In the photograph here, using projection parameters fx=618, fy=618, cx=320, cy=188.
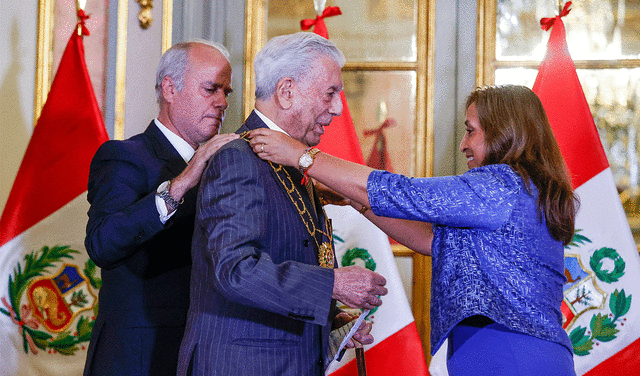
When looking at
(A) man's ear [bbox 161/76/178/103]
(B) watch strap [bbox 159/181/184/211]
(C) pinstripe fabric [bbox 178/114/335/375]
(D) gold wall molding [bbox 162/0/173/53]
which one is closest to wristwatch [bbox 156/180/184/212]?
(B) watch strap [bbox 159/181/184/211]

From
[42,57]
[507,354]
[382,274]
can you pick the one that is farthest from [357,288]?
[42,57]

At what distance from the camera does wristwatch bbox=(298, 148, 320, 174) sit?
1407mm

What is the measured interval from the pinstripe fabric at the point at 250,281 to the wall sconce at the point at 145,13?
2006 mm

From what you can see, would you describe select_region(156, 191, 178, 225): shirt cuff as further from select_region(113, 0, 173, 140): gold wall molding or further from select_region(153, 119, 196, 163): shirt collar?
select_region(113, 0, 173, 140): gold wall molding

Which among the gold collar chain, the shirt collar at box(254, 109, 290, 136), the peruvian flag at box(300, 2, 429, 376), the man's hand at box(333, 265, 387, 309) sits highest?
the shirt collar at box(254, 109, 290, 136)

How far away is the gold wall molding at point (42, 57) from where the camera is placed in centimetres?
305

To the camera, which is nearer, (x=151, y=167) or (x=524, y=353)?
(x=524, y=353)

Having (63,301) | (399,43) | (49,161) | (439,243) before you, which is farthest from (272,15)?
(439,243)

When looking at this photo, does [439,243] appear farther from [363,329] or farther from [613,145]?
[613,145]

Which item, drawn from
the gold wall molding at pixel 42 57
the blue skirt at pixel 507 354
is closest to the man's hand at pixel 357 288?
the blue skirt at pixel 507 354

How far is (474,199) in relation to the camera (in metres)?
1.43

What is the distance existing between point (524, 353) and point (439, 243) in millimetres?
325

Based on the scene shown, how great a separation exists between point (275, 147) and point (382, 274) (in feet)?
4.78

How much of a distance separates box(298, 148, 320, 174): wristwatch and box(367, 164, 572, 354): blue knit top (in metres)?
0.15
